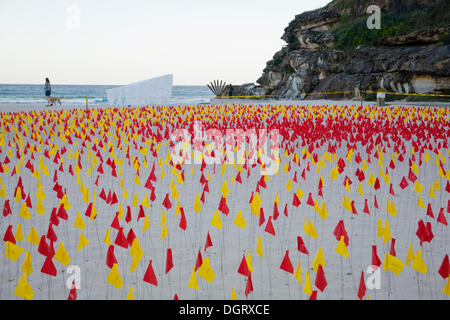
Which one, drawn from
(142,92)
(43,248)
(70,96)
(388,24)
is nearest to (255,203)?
(43,248)

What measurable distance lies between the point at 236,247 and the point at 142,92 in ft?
88.2

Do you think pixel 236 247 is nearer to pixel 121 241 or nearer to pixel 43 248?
pixel 121 241

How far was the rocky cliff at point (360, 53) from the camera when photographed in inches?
1105

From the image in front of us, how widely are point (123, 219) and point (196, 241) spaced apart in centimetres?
117

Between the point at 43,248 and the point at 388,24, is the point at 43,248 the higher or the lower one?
the lower one

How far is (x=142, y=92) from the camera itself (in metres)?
30.3

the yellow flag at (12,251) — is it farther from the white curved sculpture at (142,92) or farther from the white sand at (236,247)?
the white curved sculpture at (142,92)

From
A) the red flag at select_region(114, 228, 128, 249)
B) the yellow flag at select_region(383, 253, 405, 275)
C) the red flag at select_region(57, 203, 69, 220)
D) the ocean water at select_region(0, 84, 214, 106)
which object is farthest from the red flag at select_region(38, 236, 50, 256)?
the ocean water at select_region(0, 84, 214, 106)

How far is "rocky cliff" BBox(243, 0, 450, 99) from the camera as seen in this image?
28062mm

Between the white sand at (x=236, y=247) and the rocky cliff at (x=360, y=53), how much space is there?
23494mm

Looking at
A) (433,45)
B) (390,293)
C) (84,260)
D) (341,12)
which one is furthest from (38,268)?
(341,12)

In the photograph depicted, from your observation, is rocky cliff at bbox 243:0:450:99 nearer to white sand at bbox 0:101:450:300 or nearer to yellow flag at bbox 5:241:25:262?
white sand at bbox 0:101:450:300

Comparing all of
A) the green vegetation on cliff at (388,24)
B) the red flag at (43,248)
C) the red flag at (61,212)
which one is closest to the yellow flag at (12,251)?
the red flag at (43,248)
